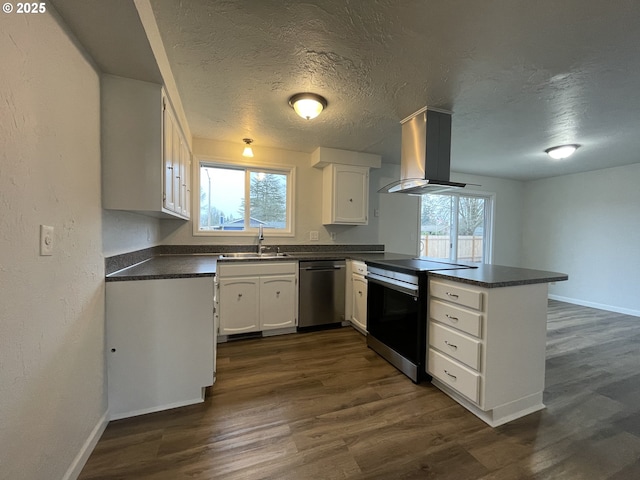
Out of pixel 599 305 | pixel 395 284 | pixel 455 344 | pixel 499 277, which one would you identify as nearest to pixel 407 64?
pixel 499 277

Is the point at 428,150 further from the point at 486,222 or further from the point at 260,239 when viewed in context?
the point at 486,222

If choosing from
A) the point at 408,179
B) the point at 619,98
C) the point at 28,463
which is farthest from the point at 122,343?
the point at 619,98

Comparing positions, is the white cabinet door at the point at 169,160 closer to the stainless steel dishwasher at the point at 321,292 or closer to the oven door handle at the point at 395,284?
the stainless steel dishwasher at the point at 321,292

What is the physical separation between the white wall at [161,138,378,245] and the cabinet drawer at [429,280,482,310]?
2.07 meters

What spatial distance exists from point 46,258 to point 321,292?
251cm

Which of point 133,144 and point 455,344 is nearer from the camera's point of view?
point 133,144

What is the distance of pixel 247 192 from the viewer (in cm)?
358

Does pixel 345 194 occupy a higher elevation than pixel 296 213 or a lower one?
higher

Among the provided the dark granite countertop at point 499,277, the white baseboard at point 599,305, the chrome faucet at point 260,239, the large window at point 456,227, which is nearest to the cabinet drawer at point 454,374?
the dark granite countertop at point 499,277

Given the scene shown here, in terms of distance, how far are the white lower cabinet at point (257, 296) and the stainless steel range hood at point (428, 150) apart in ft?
5.40

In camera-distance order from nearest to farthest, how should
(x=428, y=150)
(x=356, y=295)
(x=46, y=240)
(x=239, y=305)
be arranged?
1. (x=46, y=240)
2. (x=428, y=150)
3. (x=239, y=305)
4. (x=356, y=295)

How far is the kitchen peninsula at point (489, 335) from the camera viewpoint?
165 cm

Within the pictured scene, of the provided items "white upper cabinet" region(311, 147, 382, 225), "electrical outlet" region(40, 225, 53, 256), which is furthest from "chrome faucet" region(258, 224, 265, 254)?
"electrical outlet" region(40, 225, 53, 256)

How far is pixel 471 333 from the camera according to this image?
1712 mm
